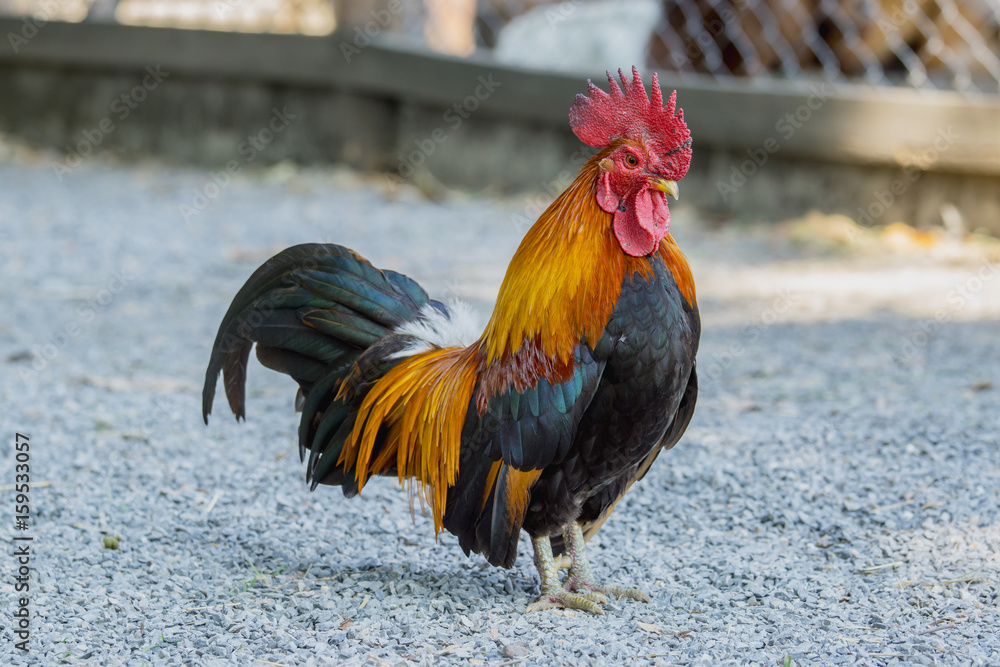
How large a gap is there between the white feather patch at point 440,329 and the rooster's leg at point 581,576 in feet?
2.14

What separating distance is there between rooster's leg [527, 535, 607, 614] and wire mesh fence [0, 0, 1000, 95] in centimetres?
563

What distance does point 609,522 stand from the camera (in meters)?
3.38

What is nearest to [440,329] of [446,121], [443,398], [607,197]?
[443,398]

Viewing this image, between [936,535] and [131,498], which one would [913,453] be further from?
[131,498]

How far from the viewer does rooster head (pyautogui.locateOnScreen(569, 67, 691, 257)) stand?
2.49 meters

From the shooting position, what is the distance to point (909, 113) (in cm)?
631

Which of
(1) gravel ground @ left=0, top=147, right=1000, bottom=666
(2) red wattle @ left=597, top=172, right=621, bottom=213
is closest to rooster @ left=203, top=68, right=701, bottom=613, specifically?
(2) red wattle @ left=597, top=172, right=621, bottom=213

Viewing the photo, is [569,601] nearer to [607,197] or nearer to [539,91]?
[607,197]

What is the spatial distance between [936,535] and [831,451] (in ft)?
2.22

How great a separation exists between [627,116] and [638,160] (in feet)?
0.39

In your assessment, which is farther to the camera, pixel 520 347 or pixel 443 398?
pixel 443 398

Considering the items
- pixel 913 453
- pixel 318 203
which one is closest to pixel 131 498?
pixel 913 453

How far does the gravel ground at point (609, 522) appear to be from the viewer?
8.45 ft

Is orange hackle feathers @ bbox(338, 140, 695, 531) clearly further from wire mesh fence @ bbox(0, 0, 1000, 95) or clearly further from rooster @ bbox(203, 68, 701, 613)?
wire mesh fence @ bbox(0, 0, 1000, 95)
